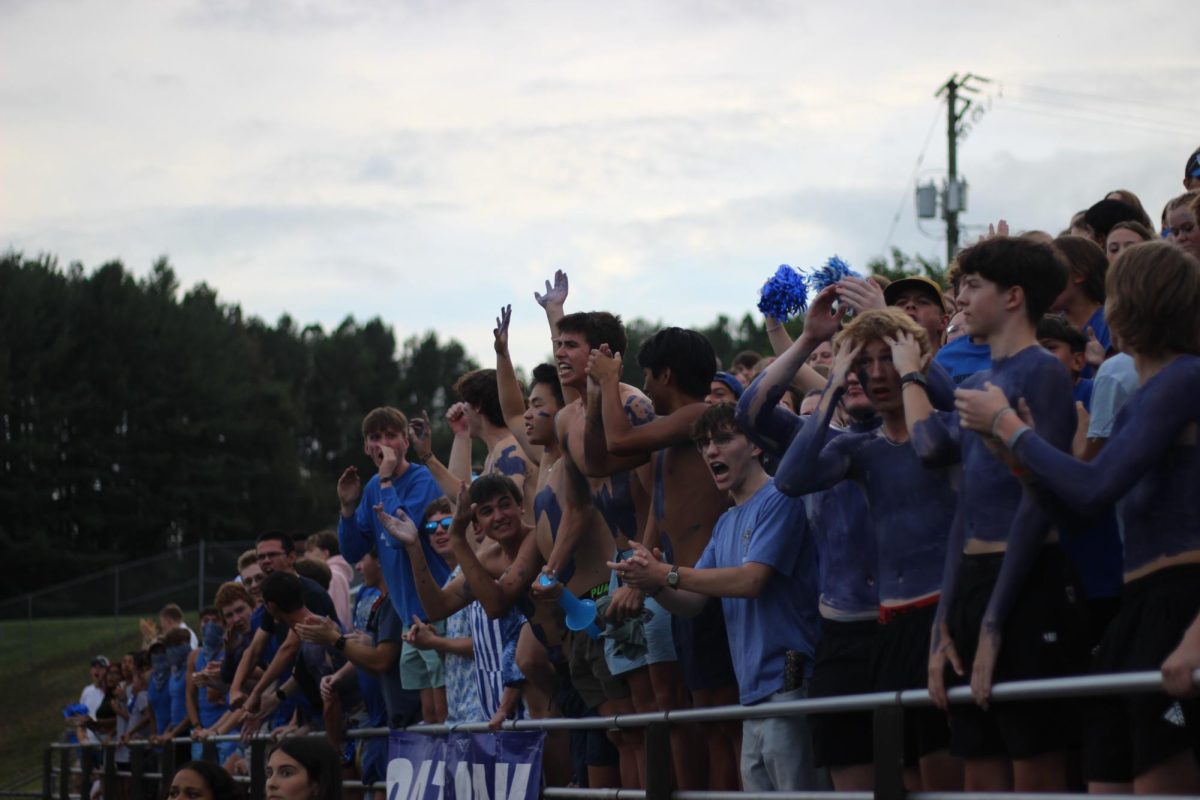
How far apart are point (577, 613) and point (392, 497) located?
2989 mm

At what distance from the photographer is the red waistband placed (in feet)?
17.9

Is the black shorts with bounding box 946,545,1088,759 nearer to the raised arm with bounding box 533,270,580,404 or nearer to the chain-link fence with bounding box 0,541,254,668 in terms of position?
the raised arm with bounding box 533,270,580,404

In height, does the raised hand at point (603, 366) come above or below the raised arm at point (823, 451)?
above

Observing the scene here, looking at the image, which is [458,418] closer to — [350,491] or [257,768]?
[350,491]

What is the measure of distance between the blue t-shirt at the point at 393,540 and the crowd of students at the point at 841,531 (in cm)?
2

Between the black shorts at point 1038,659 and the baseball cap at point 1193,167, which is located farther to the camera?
the baseball cap at point 1193,167

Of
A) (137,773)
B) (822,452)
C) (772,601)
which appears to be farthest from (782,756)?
(137,773)

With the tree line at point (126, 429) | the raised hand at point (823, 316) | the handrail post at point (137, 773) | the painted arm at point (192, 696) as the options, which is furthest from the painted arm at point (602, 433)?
the tree line at point (126, 429)

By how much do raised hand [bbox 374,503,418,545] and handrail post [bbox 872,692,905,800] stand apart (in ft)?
16.2

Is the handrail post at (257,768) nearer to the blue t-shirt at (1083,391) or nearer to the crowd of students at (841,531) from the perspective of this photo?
the crowd of students at (841,531)

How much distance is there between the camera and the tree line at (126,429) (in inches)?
2485

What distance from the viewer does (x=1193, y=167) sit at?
7.57 meters

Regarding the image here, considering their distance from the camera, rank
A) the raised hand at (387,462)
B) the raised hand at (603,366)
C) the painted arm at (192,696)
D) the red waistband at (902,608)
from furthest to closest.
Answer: the painted arm at (192,696) < the raised hand at (387,462) < the raised hand at (603,366) < the red waistband at (902,608)

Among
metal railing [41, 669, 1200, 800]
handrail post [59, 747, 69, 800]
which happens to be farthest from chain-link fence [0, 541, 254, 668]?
metal railing [41, 669, 1200, 800]
